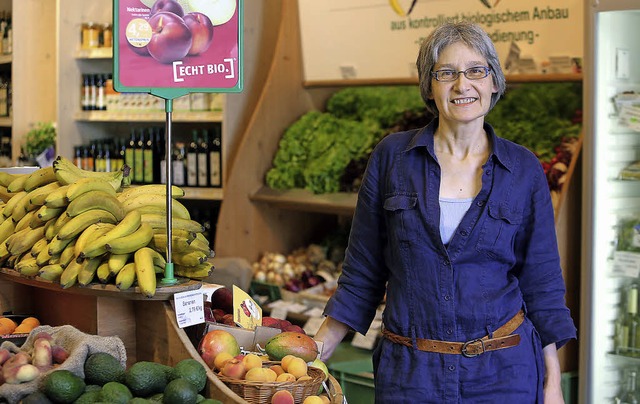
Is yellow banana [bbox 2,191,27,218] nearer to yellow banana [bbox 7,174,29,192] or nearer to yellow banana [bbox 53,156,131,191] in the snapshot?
yellow banana [bbox 7,174,29,192]

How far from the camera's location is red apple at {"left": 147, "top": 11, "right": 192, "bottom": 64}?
7.92 feet

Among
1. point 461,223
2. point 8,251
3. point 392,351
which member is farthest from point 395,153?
point 8,251

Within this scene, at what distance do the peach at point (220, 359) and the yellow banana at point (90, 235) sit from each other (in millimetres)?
419

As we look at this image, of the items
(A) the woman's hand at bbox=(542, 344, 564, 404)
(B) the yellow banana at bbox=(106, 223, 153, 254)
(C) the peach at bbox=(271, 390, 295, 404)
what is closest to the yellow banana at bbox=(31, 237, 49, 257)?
(B) the yellow banana at bbox=(106, 223, 153, 254)

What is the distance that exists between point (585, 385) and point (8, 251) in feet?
8.49

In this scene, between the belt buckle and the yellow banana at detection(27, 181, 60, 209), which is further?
the yellow banana at detection(27, 181, 60, 209)

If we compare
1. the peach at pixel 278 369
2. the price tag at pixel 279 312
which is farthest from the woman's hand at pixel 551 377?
the price tag at pixel 279 312

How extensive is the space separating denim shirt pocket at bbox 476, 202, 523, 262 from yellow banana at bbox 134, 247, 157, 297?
865 mm

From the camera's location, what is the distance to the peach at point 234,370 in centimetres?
223

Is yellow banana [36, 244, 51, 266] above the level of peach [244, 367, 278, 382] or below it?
above

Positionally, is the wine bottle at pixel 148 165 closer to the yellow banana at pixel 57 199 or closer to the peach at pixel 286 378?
the yellow banana at pixel 57 199

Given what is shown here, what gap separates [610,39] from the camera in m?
4.10

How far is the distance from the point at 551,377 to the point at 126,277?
1225 mm

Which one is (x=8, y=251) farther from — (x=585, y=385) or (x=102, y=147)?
(x=102, y=147)
